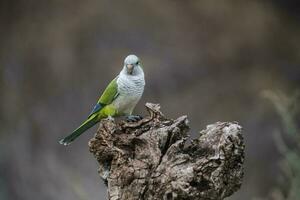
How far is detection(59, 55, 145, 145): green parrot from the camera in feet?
10.5

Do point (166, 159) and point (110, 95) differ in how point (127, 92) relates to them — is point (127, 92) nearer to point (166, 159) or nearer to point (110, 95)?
point (110, 95)

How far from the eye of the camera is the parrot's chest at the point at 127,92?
319 centimetres

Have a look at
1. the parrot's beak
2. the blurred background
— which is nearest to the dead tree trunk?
the parrot's beak

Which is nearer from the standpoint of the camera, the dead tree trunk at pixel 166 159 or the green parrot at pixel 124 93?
the dead tree trunk at pixel 166 159

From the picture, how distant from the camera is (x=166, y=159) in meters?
2.45

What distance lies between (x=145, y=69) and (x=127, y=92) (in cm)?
297

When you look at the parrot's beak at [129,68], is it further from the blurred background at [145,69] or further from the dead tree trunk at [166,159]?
the blurred background at [145,69]

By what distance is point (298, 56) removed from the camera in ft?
19.8

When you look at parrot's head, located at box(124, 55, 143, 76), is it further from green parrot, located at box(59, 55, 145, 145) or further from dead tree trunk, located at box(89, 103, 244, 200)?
dead tree trunk, located at box(89, 103, 244, 200)

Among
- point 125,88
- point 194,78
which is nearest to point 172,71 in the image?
point 194,78

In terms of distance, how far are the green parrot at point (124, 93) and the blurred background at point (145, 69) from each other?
8.83 feet

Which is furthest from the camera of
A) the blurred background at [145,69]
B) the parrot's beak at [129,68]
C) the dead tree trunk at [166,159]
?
the blurred background at [145,69]

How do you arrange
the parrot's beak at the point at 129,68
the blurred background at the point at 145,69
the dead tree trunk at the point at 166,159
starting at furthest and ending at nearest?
the blurred background at the point at 145,69, the parrot's beak at the point at 129,68, the dead tree trunk at the point at 166,159

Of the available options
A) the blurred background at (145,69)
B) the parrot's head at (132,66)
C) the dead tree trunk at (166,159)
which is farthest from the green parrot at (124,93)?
the blurred background at (145,69)
